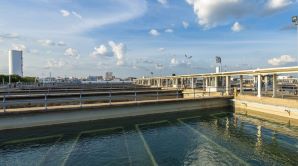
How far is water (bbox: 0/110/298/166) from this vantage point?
10.8 m

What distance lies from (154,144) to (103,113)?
788 centimetres

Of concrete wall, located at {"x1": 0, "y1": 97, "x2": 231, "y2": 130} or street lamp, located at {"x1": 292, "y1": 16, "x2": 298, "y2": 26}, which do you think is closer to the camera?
concrete wall, located at {"x1": 0, "y1": 97, "x2": 231, "y2": 130}

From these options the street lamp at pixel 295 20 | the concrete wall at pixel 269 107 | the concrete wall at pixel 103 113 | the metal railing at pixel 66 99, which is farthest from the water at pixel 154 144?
the street lamp at pixel 295 20

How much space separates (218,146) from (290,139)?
5392 millimetres

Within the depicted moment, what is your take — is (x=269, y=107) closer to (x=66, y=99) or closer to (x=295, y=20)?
(x=295, y=20)

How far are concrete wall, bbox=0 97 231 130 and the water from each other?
2.28 ft

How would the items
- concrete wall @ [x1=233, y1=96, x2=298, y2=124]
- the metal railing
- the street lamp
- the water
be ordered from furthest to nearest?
the street lamp, concrete wall @ [x1=233, y1=96, x2=298, y2=124], the metal railing, the water

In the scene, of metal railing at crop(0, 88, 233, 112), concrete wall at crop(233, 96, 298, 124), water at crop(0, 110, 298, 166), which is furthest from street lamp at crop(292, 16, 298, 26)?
water at crop(0, 110, 298, 166)

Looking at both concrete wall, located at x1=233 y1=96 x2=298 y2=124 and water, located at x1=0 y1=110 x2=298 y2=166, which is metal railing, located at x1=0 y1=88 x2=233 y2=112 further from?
concrete wall, located at x1=233 y1=96 x2=298 y2=124

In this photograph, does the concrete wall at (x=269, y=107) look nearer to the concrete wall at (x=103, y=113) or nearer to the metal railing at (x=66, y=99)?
the concrete wall at (x=103, y=113)

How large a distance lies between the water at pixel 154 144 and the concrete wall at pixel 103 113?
27.4 inches

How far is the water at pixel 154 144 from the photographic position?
1082cm

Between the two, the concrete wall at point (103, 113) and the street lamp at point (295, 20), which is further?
the street lamp at point (295, 20)

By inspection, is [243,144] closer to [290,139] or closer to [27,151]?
[290,139]
